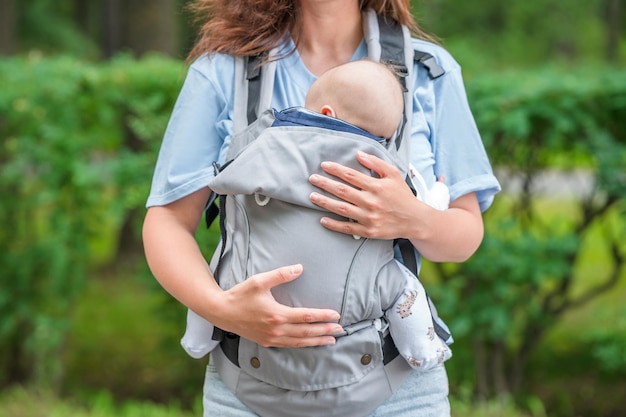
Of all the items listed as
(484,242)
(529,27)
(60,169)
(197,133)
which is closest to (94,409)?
(60,169)

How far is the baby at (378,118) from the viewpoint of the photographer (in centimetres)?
170

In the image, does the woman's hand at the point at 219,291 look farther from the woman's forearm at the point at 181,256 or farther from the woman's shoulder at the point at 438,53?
the woman's shoulder at the point at 438,53

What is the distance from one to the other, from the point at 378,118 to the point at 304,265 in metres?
0.35

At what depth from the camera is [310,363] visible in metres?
1.68

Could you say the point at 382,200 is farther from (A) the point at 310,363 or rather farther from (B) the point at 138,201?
(B) the point at 138,201

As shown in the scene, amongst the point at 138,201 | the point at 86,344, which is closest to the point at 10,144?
the point at 138,201

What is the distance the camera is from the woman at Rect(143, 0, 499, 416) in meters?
1.68

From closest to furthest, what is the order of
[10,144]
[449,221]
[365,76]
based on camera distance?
[365,76] < [449,221] < [10,144]

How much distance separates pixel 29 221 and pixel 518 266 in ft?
9.58

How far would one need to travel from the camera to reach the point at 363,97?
170cm

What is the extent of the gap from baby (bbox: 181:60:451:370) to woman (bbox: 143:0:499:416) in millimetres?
91

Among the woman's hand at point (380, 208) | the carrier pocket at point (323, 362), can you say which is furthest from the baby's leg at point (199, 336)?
the woman's hand at point (380, 208)

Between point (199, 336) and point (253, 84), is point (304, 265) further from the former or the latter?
point (253, 84)

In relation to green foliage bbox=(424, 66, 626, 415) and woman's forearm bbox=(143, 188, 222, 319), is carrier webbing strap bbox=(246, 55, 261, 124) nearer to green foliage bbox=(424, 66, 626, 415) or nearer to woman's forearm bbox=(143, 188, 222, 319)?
woman's forearm bbox=(143, 188, 222, 319)
